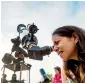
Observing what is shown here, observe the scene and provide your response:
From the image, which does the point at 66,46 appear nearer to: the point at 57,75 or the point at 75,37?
Result: the point at 75,37

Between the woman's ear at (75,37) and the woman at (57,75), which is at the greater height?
the woman's ear at (75,37)

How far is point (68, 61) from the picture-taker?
0.85 meters

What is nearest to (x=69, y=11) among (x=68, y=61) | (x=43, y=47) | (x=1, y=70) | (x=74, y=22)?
(x=74, y=22)

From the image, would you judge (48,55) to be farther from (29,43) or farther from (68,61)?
(68,61)

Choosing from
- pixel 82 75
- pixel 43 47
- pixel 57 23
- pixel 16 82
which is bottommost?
pixel 16 82

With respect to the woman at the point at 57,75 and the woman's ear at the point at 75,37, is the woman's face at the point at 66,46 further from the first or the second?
the woman at the point at 57,75

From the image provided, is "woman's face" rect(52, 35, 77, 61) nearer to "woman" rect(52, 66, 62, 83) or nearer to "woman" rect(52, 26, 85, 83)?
"woman" rect(52, 26, 85, 83)

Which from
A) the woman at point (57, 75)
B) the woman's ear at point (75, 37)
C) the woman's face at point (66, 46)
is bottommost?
the woman at point (57, 75)

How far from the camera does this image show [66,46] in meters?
0.80

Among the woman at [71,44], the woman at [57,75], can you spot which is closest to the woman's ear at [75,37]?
the woman at [71,44]

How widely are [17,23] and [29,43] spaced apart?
0.66ft

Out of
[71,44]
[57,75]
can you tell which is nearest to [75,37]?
[71,44]

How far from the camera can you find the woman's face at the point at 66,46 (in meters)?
0.80

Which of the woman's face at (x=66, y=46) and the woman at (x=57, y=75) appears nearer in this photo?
the woman's face at (x=66, y=46)
